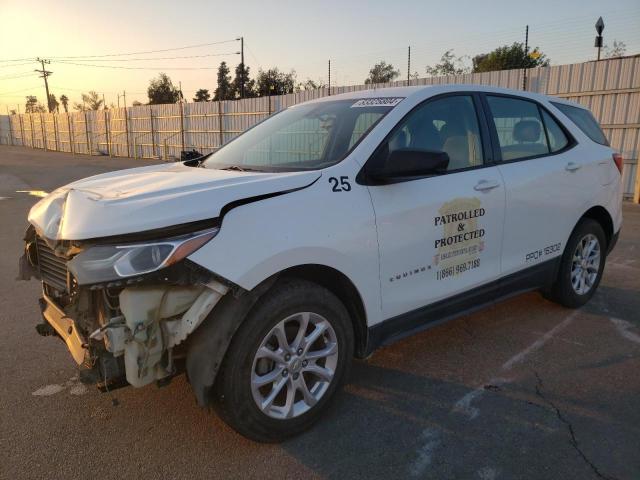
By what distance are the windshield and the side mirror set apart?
24cm

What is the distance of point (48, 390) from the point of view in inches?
127

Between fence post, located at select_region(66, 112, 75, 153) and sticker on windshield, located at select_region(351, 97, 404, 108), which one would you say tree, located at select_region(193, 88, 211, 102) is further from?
sticker on windshield, located at select_region(351, 97, 404, 108)

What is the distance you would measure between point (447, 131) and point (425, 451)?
202 cm

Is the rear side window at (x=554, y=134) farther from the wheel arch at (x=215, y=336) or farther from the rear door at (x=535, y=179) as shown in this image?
the wheel arch at (x=215, y=336)

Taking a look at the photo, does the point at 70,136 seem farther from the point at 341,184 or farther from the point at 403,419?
the point at 403,419

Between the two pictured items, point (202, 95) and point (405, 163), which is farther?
point (202, 95)

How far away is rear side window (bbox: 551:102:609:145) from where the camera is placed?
445 cm

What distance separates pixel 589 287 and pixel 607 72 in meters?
8.98

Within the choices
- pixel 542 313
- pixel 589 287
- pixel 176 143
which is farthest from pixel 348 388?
pixel 176 143

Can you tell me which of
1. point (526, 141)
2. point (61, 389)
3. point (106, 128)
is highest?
point (526, 141)

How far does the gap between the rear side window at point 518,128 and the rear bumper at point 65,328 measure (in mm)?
2982

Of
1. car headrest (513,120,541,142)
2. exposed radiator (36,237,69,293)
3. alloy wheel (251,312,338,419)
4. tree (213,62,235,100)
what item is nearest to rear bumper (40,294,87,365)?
exposed radiator (36,237,69,293)

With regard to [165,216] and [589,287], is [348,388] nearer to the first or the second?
[165,216]

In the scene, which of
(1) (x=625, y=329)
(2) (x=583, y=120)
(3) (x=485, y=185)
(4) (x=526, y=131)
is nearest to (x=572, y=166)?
(4) (x=526, y=131)
